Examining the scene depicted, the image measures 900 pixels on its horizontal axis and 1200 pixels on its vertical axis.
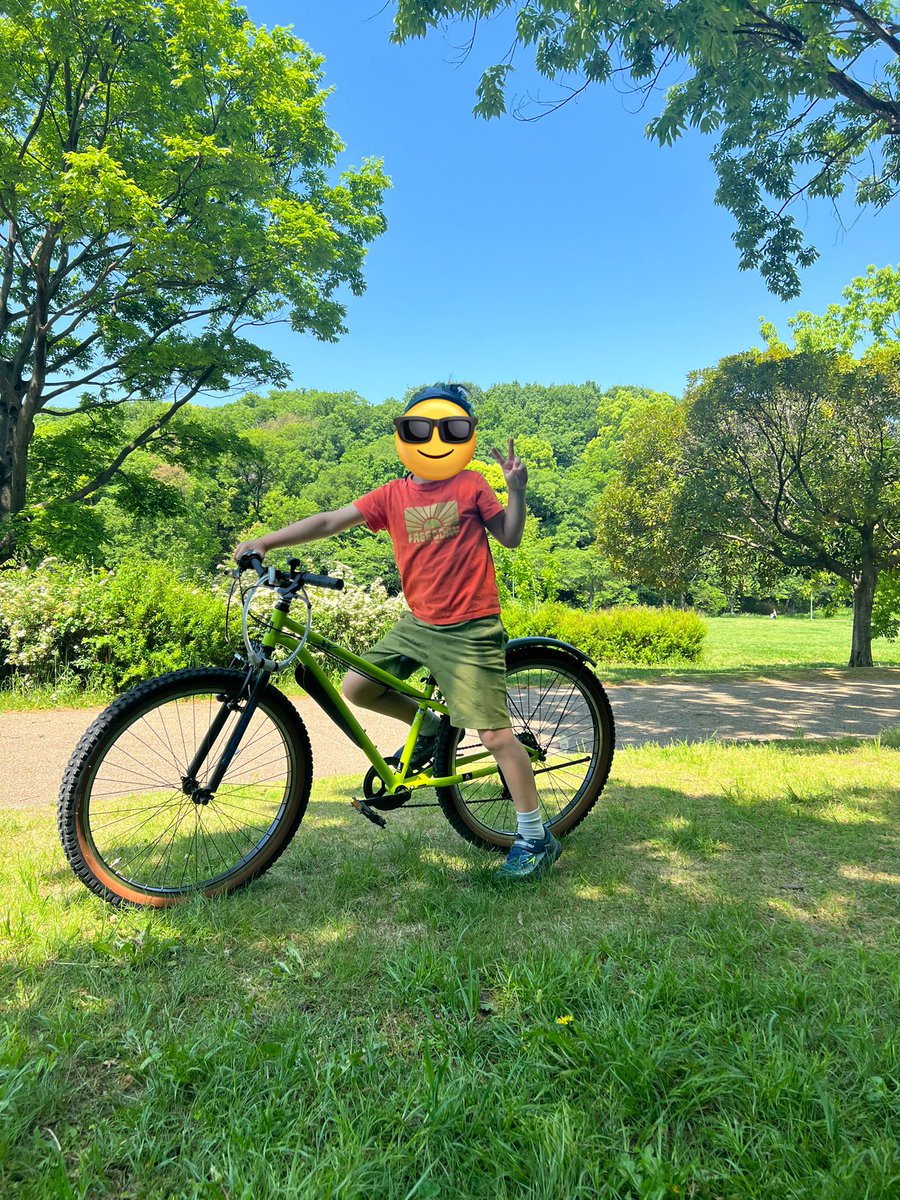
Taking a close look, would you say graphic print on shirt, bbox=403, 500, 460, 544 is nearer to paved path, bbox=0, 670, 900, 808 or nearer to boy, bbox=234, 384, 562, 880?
boy, bbox=234, 384, 562, 880

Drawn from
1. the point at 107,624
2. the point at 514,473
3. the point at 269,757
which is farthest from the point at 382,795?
the point at 107,624

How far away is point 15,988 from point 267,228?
15.1 metres

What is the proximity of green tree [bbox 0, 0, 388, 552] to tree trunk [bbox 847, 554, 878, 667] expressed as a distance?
12.5m

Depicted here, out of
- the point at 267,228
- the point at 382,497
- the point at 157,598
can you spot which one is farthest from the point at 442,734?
the point at 267,228

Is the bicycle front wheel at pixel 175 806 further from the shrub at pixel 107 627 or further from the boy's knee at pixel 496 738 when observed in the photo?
the shrub at pixel 107 627

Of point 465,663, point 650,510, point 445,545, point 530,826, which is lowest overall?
point 530,826

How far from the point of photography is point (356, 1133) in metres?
1.30

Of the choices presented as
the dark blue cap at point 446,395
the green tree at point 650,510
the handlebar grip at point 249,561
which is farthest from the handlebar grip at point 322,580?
the green tree at point 650,510

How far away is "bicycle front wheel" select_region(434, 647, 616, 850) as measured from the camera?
289 cm

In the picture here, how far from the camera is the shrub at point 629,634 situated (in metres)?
15.0

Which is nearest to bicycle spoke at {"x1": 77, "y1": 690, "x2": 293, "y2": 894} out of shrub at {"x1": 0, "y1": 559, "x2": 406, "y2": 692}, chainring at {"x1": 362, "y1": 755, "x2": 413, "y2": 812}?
chainring at {"x1": 362, "y1": 755, "x2": 413, "y2": 812}

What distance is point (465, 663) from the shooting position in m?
2.56

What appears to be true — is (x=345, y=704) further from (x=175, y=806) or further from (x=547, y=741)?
(x=547, y=741)
